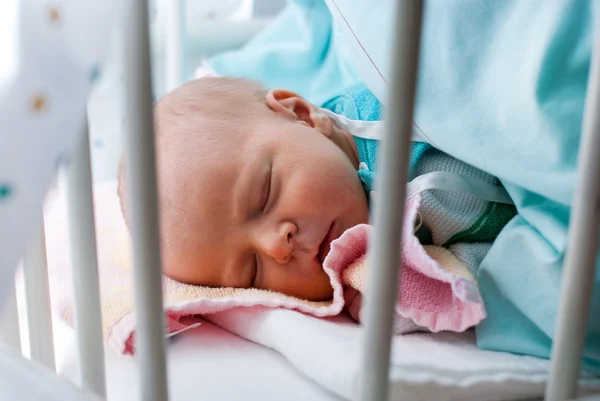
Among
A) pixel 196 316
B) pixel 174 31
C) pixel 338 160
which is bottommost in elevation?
pixel 196 316

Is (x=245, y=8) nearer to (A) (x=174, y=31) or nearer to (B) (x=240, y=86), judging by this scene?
(A) (x=174, y=31)

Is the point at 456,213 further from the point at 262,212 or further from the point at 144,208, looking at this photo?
the point at 144,208

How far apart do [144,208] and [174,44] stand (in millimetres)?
1028

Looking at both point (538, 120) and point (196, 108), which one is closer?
point (538, 120)

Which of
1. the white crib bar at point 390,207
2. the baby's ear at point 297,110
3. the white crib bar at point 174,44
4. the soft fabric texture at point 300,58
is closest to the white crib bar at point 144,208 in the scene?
the white crib bar at point 390,207

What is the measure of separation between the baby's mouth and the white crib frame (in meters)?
0.32

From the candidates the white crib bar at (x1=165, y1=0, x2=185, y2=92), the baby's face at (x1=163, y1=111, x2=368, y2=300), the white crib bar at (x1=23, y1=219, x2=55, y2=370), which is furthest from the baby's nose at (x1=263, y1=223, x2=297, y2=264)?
the white crib bar at (x1=165, y1=0, x2=185, y2=92)

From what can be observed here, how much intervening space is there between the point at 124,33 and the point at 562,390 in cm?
39

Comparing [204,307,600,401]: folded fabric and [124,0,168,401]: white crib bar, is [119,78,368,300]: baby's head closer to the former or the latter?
[204,307,600,401]: folded fabric

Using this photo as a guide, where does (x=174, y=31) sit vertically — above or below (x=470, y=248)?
above

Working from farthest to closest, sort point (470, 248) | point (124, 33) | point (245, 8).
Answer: point (245, 8)
point (470, 248)
point (124, 33)

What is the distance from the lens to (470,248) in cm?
72

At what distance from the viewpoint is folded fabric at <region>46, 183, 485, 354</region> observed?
631 millimetres

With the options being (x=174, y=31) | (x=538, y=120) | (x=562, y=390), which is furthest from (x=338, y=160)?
(x=174, y=31)
